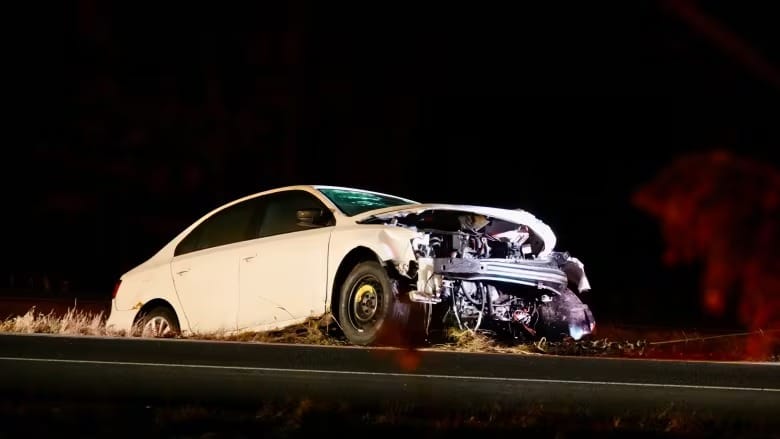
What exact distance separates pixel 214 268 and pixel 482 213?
2431mm

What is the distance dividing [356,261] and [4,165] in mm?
21341

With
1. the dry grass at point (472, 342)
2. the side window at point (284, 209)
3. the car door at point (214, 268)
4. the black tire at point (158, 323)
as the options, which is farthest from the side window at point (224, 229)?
the dry grass at point (472, 342)

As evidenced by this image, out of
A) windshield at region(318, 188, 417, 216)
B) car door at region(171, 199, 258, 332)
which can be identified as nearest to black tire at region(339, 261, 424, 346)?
windshield at region(318, 188, 417, 216)

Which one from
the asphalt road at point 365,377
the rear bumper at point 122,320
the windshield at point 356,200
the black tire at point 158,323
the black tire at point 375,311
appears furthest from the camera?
the rear bumper at point 122,320

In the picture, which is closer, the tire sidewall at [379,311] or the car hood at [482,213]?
the tire sidewall at [379,311]

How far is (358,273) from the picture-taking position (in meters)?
8.25

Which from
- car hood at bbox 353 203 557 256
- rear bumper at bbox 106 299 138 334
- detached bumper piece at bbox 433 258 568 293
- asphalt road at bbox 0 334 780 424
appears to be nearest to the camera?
asphalt road at bbox 0 334 780 424

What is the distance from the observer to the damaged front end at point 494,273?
8047 mm

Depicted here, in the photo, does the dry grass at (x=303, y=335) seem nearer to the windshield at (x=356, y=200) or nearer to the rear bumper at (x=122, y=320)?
the windshield at (x=356, y=200)

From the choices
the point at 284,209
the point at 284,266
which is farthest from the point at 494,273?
the point at 284,209

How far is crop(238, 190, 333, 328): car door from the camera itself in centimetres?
860

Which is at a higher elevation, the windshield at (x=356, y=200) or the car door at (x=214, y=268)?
the windshield at (x=356, y=200)

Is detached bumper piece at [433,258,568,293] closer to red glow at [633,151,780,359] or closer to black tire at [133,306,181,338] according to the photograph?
black tire at [133,306,181,338]

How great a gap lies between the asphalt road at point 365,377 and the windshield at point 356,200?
2.23 m
